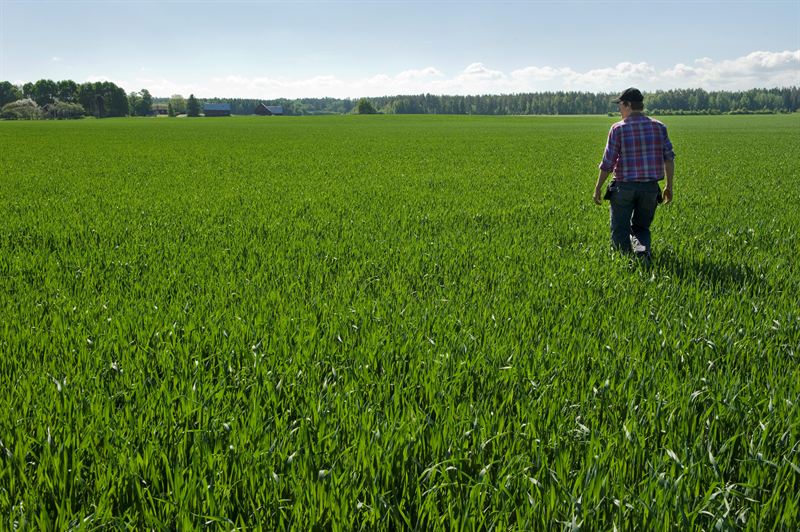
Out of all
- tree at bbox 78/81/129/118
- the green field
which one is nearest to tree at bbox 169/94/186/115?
tree at bbox 78/81/129/118

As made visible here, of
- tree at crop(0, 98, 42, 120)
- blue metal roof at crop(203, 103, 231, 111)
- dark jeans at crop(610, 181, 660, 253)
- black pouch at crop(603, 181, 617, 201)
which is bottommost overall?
dark jeans at crop(610, 181, 660, 253)

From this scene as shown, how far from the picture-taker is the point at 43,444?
298cm

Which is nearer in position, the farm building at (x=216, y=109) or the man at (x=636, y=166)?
the man at (x=636, y=166)

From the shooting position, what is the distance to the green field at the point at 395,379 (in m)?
2.67

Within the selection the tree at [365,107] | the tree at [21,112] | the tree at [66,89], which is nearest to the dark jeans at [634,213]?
the tree at [21,112]

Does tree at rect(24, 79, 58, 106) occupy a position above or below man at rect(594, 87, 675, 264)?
above

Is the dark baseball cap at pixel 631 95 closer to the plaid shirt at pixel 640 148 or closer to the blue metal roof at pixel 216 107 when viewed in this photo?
the plaid shirt at pixel 640 148

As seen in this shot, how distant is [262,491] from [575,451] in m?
1.63

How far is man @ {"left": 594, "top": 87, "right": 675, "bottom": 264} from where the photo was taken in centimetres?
770

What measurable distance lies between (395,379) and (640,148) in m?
5.46

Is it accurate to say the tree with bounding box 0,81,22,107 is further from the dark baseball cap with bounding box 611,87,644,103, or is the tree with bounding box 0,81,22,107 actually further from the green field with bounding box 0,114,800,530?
the dark baseball cap with bounding box 611,87,644,103

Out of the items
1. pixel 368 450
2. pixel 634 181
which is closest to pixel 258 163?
pixel 634 181

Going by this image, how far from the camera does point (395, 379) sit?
3.90 meters

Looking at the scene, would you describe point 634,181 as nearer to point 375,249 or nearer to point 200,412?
point 375,249
